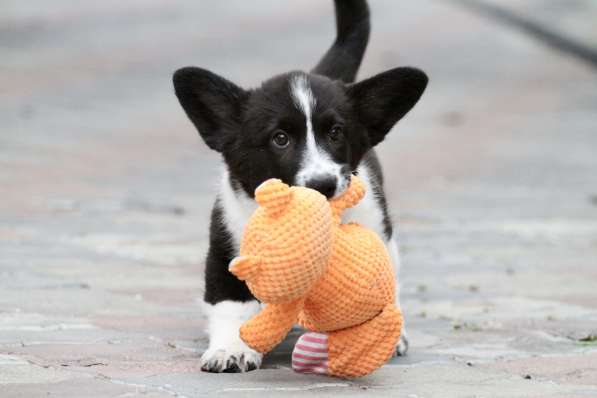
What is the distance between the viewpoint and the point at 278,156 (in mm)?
4410

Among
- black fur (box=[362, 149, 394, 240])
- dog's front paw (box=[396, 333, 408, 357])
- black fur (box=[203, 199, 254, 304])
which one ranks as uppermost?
black fur (box=[362, 149, 394, 240])

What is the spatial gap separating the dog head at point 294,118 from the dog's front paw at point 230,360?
0.58m

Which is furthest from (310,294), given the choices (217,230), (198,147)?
(198,147)

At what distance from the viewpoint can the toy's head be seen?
142 inches

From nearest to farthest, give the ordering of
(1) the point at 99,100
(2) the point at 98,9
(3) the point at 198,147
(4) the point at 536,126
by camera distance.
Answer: (3) the point at 198,147 → (4) the point at 536,126 → (1) the point at 99,100 → (2) the point at 98,9

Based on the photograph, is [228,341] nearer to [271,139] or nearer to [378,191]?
[271,139]

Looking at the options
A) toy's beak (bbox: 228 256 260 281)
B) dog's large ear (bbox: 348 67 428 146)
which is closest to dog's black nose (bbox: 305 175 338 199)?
toy's beak (bbox: 228 256 260 281)

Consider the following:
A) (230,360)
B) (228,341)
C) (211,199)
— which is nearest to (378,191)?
(228,341)

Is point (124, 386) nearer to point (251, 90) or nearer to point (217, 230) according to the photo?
point (217, 230)

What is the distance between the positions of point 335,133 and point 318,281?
0.89 m

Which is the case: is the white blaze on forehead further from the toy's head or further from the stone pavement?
the stone pavement

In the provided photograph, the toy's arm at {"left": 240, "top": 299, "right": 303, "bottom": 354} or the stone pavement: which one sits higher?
the toy's arm at {"left": 240, "top": 299, "right": 303, "bottom": 354}

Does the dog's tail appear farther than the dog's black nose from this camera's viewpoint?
Yes

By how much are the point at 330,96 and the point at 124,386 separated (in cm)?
143
